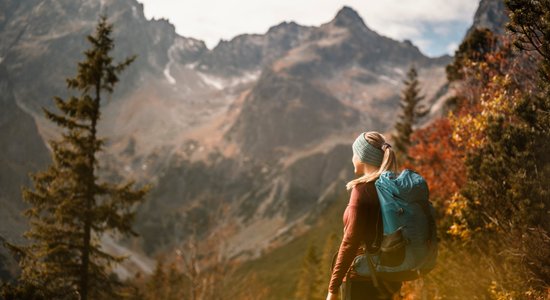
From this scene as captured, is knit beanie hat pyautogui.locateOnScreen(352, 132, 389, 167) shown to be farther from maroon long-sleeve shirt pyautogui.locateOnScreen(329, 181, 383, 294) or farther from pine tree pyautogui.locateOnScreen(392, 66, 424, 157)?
pine tree pyautogui.locateOnScreen(392, 66, 424, 157)

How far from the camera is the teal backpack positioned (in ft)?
11.6

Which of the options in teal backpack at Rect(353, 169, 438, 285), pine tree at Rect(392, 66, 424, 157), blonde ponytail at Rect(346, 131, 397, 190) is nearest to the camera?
teal backpack at Rect(353, 169, 438, 285)

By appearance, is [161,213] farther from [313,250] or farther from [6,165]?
[313,250]

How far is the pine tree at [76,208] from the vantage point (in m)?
14.7

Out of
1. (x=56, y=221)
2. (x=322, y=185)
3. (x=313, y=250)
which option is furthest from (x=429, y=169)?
(x=322, y=185)

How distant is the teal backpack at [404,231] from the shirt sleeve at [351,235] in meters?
0.16

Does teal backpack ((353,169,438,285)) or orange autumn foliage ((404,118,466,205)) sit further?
orange autumn foliage ((404,118,466,205))

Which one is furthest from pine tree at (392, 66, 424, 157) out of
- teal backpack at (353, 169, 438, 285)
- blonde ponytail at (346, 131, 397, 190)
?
teal backpack at (353, 169, 438, 285)

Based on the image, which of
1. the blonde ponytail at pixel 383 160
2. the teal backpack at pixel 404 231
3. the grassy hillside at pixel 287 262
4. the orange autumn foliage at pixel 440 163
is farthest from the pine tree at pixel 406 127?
the grassy hillside at pixel 287 262

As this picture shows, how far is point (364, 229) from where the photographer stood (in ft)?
12.0

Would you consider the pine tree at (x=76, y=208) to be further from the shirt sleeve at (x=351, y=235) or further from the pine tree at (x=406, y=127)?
the pine tree at (x=406, y=127)

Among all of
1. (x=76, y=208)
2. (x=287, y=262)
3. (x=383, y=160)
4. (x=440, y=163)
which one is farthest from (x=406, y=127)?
(x=287, y=262)

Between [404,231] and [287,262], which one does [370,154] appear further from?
[287,262]

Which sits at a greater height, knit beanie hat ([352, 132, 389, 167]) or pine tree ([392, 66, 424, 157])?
pine tree ([392, 66, 424, 157])
